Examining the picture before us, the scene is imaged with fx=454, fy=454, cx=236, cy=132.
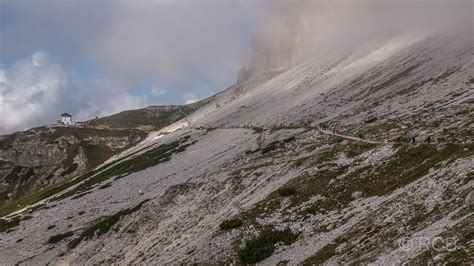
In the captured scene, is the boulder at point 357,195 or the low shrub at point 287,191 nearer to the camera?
the boulder at point 357,195

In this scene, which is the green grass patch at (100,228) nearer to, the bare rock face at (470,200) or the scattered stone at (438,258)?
the bare rock face at (470,200)

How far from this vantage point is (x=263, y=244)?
1303 inches

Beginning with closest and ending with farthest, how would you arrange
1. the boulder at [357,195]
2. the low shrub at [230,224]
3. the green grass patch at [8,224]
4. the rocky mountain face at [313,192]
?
the rocky mountain face at [313,192] < the boulder at [357,195] < the low shrub at [230,224] < the green grass patch at [8,224]

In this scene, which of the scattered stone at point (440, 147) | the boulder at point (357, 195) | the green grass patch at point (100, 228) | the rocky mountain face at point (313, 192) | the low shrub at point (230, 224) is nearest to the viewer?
the rocky mountain face at point (313, 192)

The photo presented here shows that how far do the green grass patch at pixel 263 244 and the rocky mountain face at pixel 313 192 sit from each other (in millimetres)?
104

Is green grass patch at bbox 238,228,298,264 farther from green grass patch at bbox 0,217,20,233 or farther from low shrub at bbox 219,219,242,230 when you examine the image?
green grass patch at bbox 0,217,20,233

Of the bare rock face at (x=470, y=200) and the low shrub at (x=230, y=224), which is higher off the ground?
the low shrub at (x=230, y=224)

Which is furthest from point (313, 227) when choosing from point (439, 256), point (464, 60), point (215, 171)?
point (464, 60)

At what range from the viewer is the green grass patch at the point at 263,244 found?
31995mm

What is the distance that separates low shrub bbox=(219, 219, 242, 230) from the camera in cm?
3834

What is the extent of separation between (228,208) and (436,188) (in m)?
22.0

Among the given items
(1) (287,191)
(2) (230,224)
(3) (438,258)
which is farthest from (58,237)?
(3) (438,258)

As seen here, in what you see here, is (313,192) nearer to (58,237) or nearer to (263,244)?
(263,244)

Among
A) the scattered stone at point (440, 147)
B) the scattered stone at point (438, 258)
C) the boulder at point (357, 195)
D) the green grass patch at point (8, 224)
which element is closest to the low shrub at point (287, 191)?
the boulder at point (357, 195)
